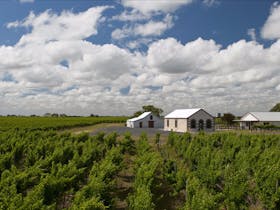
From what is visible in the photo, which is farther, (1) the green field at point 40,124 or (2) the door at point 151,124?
(2) the door at point 151,124

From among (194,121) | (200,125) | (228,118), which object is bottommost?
(200,125)

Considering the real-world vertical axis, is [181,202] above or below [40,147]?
below

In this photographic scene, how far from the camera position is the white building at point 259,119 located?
204ft

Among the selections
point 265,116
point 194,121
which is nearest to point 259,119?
point 265,116

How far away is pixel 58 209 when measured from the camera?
48.8 feet

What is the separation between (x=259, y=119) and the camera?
62.6 metres

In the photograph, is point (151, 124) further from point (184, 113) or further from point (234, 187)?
point (234, 187)

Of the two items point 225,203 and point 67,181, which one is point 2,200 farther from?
point 225,203

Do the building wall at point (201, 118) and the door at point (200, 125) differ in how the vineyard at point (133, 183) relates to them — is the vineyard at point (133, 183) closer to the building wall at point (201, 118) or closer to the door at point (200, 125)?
the building wall at point (201, 118)

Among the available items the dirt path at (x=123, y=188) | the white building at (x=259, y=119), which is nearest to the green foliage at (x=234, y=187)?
the dirt path at (x=123, y=188)

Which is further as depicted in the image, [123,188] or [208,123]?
[208,123]

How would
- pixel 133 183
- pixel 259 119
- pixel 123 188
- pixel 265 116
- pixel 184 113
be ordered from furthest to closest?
pixel 265 116
pixel 259 119
pixel 184 113
pixel 123 188
pixel 133 183

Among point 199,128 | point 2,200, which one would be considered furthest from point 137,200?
point 199,128

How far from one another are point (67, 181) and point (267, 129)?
50623 millimetres
